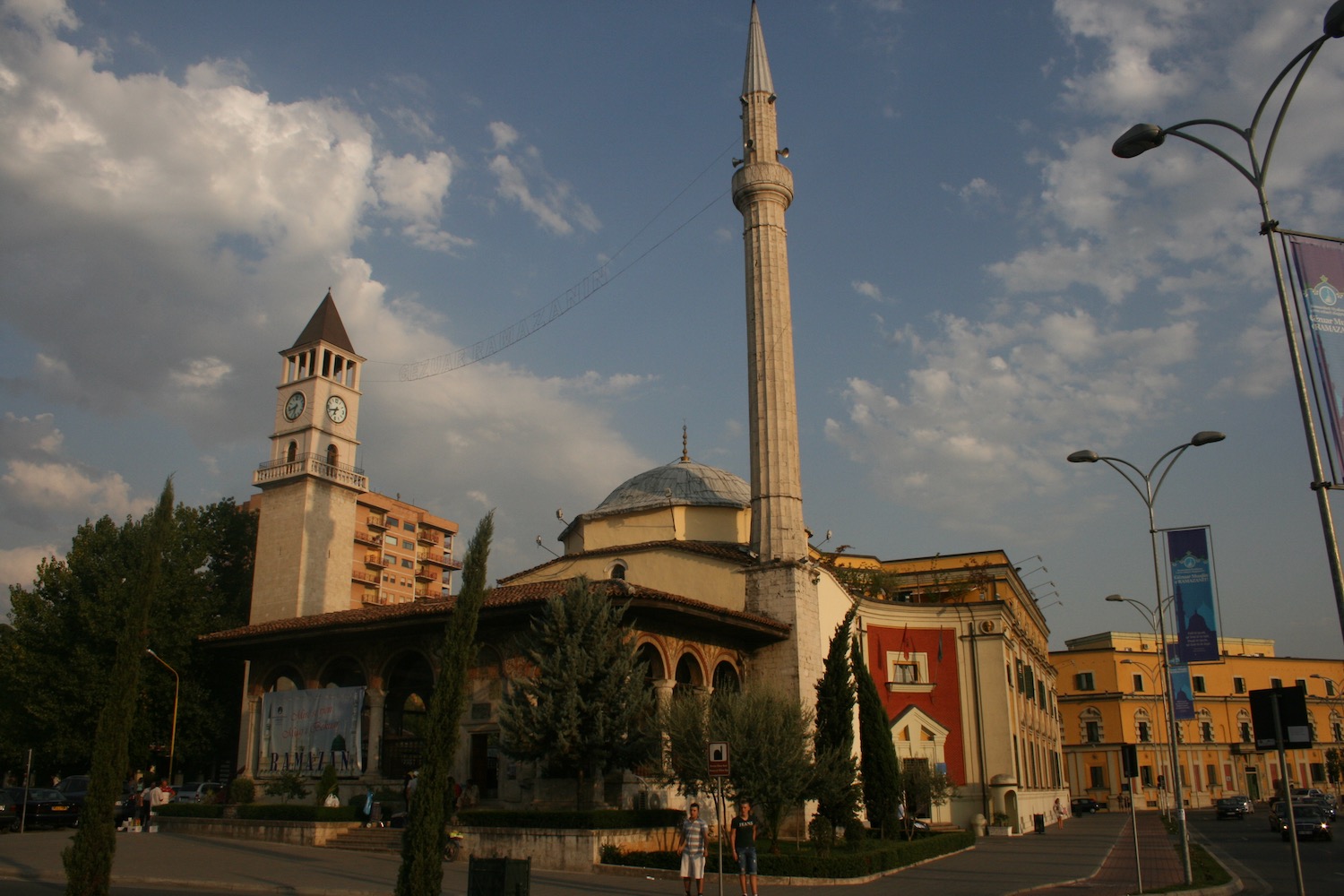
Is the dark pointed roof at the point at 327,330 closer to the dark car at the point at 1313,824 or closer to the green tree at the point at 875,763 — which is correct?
the green tree at the point at 875,763

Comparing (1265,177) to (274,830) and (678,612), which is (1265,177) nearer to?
(678,612)

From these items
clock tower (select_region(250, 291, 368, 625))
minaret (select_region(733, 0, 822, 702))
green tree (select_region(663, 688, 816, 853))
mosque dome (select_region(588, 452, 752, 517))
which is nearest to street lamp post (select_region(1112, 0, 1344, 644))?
green tree (select_region(663, 688, 816, 853))

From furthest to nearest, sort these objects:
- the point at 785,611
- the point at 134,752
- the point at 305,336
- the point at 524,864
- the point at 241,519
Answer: the point at 241,519
the point at 305,336
the point at 134,752
the point at 785,611
the point at 524,864

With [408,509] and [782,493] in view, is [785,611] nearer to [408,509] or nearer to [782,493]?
[782,493]

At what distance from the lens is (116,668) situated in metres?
12.2

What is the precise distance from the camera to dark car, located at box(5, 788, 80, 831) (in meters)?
24.0

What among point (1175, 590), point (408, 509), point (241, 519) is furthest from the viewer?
point (408, 509)

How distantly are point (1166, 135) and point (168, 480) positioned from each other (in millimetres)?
12585

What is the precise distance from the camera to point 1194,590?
18.5 m

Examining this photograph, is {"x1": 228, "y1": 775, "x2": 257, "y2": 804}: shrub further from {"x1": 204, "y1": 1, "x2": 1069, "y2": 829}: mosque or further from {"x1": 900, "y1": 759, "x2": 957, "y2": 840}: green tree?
{"x1": 900, "y1": 759, "x2": 957, "y2": 840}: green tree

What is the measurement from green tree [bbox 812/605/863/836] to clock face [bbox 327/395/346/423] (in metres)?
22.2

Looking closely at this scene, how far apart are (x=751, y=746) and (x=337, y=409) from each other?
25688 millimetres

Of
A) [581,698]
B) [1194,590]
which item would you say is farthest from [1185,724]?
[581,698]

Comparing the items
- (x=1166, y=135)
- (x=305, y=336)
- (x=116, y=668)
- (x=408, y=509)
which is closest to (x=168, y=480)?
(x=116, y=668)
